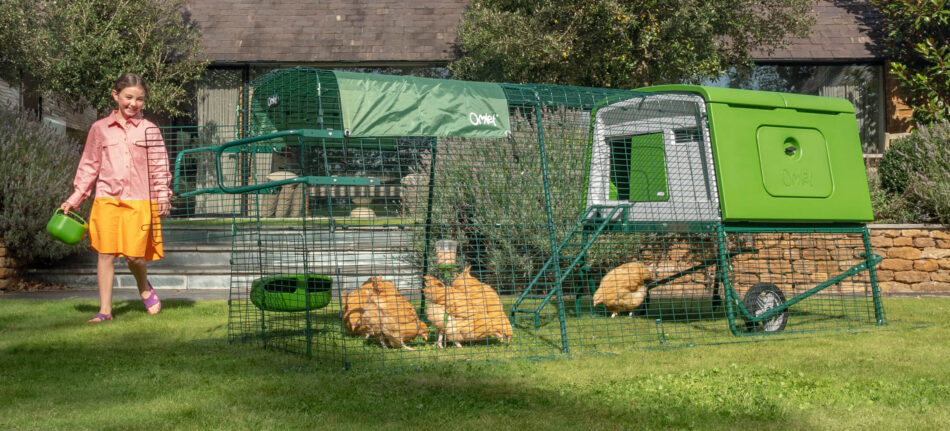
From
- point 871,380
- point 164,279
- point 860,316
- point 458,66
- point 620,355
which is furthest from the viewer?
point 458,66

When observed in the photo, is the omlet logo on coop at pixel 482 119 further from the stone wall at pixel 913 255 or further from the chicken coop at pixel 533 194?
the stone wall at pixel 913 255

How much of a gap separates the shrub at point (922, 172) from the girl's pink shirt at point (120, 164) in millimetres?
9796

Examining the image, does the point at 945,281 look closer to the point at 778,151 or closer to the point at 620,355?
the point at 778,151

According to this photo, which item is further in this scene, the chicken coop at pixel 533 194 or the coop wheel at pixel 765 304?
the coop wheel at pixel 765 304

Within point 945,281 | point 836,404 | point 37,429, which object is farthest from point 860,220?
point 37,429

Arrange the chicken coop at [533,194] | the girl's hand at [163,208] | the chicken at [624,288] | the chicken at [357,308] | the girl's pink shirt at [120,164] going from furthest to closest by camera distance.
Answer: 1. the chicken at [624,288]
2. the girl's pink shirt at [120,164]
3. the girl's hand at [163,208]
4. the chicken at [357,308]
5. the chicken coop at [533,194]

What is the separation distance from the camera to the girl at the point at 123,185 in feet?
22.9

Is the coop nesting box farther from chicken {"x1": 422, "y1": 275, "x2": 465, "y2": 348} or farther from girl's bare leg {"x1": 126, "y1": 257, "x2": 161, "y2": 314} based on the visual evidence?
girl's bare leg {"x1": 126, "y1": 257, "x2": 161, "y2": 314}

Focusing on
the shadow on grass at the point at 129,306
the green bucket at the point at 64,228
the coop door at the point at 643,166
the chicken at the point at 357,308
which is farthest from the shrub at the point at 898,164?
the green bucket at the point at 64,228

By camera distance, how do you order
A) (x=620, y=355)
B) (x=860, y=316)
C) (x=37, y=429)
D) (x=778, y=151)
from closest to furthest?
(x=37, y=429)
(x=620, y=355)
(x=778, y=151)
(x=860, y=316)

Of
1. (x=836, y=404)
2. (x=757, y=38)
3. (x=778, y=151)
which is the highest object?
(x=757, y=38)

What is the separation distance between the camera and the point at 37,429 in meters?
3.82

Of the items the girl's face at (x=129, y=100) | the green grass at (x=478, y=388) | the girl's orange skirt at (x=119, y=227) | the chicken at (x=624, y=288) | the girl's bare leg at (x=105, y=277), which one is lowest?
the green grass at (x=478, y=388)

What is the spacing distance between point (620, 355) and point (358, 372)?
1.90 metres
